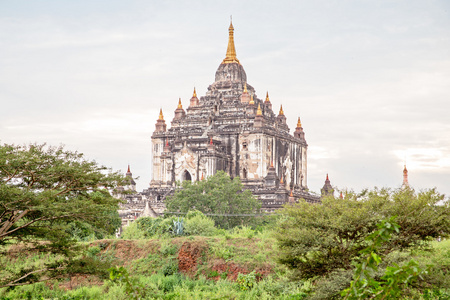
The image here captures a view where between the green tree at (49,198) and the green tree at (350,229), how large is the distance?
5897mm

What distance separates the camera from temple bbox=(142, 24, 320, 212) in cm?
4853

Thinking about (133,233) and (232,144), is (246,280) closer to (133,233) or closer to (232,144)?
(133,233)

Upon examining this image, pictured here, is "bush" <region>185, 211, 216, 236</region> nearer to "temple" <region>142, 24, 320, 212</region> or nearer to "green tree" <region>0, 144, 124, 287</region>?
"green tree" <region>0, 144, 124, 287</region>

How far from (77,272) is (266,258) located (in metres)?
9.25

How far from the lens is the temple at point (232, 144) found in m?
48.5

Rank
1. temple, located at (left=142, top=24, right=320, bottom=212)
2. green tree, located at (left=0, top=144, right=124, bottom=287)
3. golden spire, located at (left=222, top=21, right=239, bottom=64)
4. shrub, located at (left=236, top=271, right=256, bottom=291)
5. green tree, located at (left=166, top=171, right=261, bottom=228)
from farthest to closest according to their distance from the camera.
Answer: golden spire, located at (left=222, top=21, right=239, bottom=64) < temple, located at (left=142, top=24, right=320, bottom=212) < green tree, located at (left=166, top=171, right=261, bottom=228) < shrub, located at (left=236, top=271, right=256, bottom=291) < green tree, located at (left=0, top=144, right=124, bottom=287)

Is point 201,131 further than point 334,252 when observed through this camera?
Yes

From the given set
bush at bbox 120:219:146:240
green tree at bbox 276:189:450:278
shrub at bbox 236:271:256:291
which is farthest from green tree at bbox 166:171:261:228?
green tree at bbox 276:189:450:278

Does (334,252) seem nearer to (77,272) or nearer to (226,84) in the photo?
(77,272)

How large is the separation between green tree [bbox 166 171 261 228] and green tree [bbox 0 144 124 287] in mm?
17744

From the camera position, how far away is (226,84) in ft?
179

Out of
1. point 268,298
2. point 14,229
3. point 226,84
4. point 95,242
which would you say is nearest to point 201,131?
point 226,84

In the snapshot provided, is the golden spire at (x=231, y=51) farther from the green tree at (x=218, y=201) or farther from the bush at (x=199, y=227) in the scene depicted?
the bush at (x=199, y=227)

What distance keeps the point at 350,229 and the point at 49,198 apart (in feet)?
29.0
